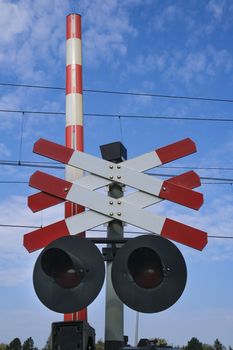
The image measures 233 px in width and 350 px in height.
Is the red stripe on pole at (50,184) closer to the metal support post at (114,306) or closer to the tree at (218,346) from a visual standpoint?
the metal support post at (114,306)

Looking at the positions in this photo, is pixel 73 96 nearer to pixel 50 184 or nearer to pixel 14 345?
pixel 50 184

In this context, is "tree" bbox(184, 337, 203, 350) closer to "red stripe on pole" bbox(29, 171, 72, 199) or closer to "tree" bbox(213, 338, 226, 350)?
"tree" bbox(213, 338, 226, 350)

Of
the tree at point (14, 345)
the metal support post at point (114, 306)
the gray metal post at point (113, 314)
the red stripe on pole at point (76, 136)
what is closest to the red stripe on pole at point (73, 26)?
the red stripe on pole at point (76, 136)

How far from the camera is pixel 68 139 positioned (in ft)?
16.3

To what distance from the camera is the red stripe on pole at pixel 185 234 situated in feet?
11.9

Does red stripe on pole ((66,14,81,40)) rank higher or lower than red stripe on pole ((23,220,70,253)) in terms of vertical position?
higher

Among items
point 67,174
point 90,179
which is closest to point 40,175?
point 90,179

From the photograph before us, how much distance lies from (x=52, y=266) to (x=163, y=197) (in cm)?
127

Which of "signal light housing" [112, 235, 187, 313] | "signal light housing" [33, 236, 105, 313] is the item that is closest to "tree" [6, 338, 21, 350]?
"signal light housing" [33, 236, 105, 313]

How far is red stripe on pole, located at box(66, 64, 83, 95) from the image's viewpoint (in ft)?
17.4

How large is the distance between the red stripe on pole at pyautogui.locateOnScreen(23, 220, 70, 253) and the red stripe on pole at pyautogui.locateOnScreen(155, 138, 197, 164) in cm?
105

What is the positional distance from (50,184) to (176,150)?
1123mm

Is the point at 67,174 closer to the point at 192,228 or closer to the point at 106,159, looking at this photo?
the point at 106,159

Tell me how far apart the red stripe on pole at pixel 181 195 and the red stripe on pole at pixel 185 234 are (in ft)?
0.69
